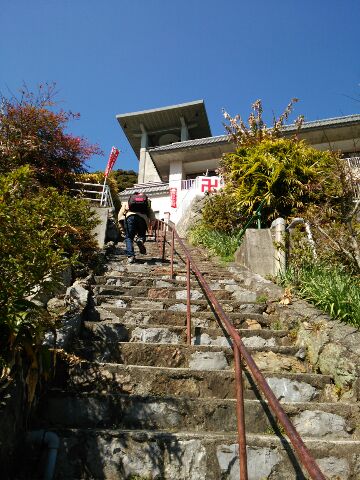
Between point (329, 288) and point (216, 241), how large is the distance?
522 centimetres

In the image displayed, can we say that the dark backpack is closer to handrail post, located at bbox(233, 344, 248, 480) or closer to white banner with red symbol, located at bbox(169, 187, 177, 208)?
handrail post, located at bbox(233, 344, 248, 480)

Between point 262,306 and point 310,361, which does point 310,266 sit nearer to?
point 262,306

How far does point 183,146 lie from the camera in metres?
18.5

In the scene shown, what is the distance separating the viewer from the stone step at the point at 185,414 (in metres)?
2.92

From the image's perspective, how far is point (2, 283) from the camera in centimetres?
245

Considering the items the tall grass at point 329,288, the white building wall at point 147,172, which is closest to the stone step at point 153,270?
the tall grass at point 329,288

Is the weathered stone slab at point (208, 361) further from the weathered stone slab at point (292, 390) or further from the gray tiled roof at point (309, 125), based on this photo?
the gray tiled roof at point (309, 125)

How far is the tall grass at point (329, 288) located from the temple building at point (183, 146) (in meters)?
6.47

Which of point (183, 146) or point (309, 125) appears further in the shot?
point (183, 146)

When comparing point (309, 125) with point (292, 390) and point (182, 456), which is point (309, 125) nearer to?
point (292, 390)

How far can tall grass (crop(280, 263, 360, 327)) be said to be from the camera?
3.87 m

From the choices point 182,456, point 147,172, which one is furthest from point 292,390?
point 147,172

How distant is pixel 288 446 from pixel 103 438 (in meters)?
1.33

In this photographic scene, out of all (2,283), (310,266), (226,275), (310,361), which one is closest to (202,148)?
(226,275)
